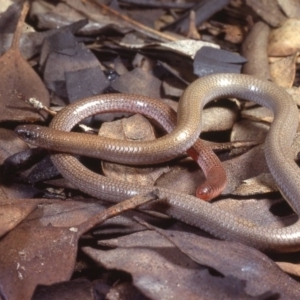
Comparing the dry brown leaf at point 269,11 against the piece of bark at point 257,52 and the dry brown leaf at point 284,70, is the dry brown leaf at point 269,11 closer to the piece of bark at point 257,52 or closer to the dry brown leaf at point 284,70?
the piece of bark at point 257,52

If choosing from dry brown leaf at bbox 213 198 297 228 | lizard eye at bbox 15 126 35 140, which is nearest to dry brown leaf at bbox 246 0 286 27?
dry brown leaf at bbox 213 198 297 228

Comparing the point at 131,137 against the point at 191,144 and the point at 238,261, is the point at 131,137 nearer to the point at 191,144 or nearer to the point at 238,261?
the point at 191,144

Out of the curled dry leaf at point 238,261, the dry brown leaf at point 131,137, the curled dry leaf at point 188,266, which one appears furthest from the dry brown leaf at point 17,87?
the curled dry leaf at point 238,261

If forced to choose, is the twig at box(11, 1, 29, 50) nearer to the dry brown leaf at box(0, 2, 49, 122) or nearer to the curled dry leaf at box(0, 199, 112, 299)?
the dry brown leaf at box(0, 2, 49, 122)

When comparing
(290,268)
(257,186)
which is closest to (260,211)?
(257,186)

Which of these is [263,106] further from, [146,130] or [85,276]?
[85,276]

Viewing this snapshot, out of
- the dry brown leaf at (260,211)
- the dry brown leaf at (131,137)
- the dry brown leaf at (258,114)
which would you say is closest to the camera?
the dry brown leaf at (260,211)

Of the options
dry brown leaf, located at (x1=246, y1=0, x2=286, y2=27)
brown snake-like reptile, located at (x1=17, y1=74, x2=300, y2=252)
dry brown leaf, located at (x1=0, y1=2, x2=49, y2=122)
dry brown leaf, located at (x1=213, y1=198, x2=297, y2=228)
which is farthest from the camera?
dry brown leaf, located at (x1=246, y1=0, x2=286, y2=27)
